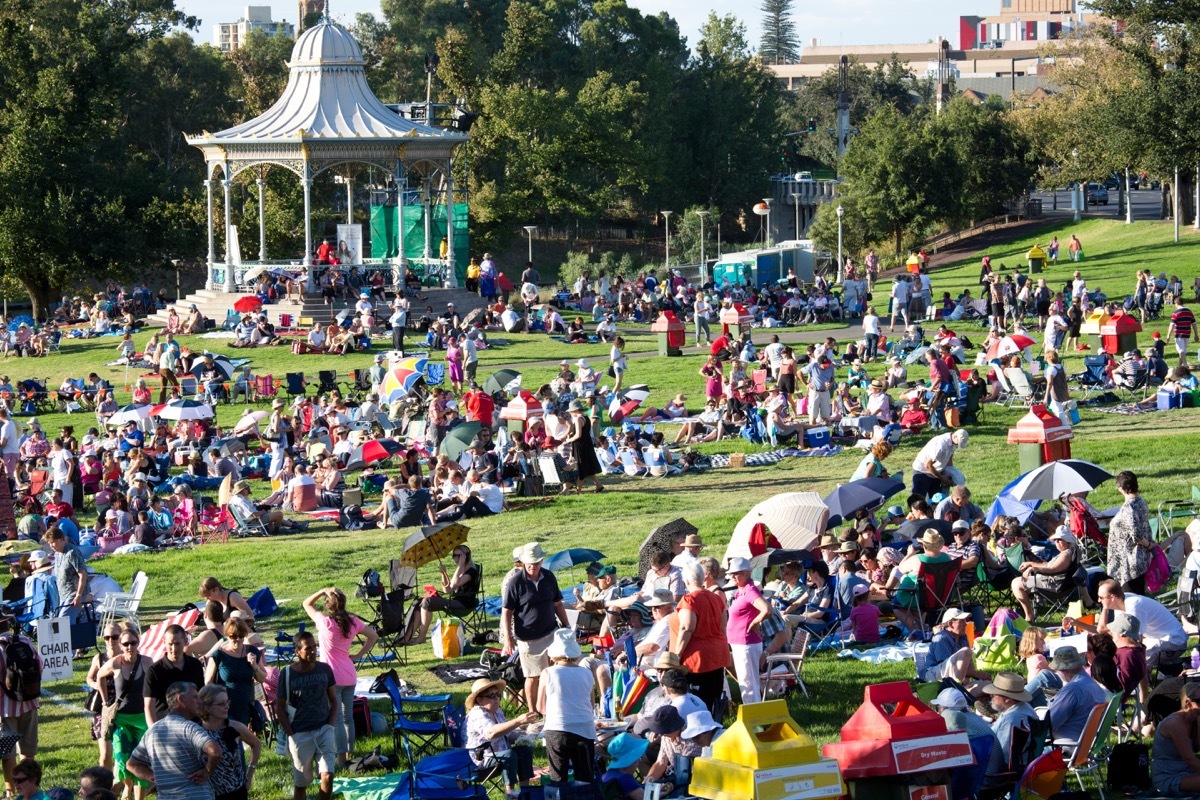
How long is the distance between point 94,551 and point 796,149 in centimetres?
8079

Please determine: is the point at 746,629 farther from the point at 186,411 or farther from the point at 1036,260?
the point at 1036,260

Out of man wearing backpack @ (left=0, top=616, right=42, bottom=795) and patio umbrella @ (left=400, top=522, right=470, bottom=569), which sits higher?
patio umbrella @ (left=400, top=522, right=470, bottom=569)

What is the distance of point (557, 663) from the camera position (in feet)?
31.4

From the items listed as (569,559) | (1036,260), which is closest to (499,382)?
(569,559)

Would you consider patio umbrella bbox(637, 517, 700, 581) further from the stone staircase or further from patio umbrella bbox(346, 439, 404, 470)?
the stone staircase

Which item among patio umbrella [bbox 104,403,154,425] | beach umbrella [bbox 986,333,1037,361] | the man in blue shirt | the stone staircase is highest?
the stone staircase

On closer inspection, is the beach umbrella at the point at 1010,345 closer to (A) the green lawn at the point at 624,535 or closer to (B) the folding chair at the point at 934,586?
(A) the green lawn at the point at 624,535

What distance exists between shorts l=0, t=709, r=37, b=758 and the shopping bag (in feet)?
12.2

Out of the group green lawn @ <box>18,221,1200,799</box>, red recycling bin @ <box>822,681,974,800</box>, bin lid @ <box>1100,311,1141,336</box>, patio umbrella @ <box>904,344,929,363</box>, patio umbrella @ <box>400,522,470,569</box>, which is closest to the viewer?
red recycling bin @ <box>822,681,974,800</box>

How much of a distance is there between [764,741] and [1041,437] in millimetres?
10742

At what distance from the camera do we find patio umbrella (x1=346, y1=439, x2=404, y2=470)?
2261 centimetres

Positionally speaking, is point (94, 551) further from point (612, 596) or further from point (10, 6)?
point (10, 6)

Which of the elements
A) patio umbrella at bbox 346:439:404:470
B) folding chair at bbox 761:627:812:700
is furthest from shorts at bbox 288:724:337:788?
patio umbrella at bbox 346:439:404:470

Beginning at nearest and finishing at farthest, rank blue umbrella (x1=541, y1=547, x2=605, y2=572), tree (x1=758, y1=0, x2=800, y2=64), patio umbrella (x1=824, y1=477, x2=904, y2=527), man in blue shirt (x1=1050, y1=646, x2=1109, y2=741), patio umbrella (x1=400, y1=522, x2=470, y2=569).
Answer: man in blue shirt (x1=1050, y1=646, x2=1109, y2=741) < blue umbrella (x1=541, y1=547, x2=605, y2=572) < patio umbrella (x1=400, y1=522, x2=470, y2=569) < patio umbrella (x1=824, y1=477, x2=904, y2=527) < tree (x1=758, y1=0, x2=800, y2=64)
